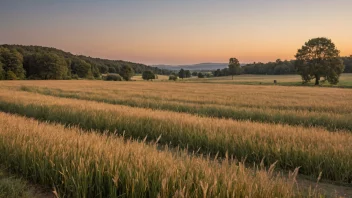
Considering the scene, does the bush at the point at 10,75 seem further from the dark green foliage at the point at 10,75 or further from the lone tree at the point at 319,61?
the lone tree at the point at 319,61

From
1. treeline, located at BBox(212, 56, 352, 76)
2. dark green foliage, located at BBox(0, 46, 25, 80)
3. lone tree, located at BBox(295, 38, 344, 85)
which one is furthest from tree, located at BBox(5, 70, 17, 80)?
treeline, located at BBox(212, 56, 352, 76)

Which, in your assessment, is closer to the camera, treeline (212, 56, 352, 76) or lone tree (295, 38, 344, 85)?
lone tree (295, 38, 344, 85)

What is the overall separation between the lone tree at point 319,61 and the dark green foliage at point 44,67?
2897 inches

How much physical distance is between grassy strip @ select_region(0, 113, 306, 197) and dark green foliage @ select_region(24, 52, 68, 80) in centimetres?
9682

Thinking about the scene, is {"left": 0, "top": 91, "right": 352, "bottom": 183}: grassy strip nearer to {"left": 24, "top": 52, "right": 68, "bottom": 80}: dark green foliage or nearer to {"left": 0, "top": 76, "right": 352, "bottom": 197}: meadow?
{"left": 0, "top": 76, "right": 352, "bottom": 197}: meadow

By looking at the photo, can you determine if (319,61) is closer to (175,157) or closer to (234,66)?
(234,66)

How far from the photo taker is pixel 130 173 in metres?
3.39

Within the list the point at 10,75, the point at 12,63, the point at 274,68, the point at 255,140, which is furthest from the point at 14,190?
the point at 274,68

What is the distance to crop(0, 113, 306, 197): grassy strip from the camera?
3369 millimetres

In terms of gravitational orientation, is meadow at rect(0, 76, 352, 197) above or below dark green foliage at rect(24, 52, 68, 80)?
below

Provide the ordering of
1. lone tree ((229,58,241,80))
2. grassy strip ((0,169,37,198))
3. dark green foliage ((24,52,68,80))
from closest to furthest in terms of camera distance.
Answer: grassy strip ((0,169,37,198)) < dark green foliage ((24,52,68,80)) < lone tree ((229,58,241,80))

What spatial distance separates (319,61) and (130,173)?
2898 inches

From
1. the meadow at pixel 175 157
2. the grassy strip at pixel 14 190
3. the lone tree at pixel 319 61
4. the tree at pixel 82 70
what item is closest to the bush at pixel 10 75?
the tree at pixel 82 70

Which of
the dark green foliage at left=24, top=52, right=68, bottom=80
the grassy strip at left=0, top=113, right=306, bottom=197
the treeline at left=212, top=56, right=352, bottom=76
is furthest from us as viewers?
the treeline at left=212, top=56, right=352, bottom=76
